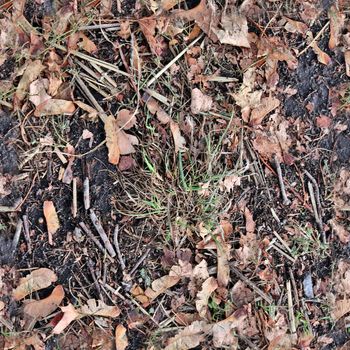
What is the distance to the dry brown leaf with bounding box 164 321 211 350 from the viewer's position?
8.46ft

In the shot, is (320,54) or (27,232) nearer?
(27,232)

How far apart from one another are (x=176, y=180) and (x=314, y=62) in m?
0.93

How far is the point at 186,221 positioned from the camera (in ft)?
8.60

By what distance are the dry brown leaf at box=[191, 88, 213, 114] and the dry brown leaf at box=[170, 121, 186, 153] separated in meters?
0.11

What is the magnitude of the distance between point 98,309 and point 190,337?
0.45 m

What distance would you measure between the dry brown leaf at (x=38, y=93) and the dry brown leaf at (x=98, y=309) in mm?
939

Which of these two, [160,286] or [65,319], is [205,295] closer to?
[160,286]

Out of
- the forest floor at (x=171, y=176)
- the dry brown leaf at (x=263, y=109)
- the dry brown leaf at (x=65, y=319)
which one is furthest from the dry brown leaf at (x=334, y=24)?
the dry brown leaf at (x=65, y=319)

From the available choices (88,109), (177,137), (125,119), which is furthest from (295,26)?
(88,109)

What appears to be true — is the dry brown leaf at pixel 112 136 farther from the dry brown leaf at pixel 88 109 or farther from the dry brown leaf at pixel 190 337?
the dry brown leaf at pixel 190 337

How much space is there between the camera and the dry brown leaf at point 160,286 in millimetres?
2586

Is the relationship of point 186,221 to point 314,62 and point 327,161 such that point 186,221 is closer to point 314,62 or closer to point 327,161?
point 327,161

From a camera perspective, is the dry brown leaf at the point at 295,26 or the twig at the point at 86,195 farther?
the dry brown leaf at the point at 295,26

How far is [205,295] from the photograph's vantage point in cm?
260
